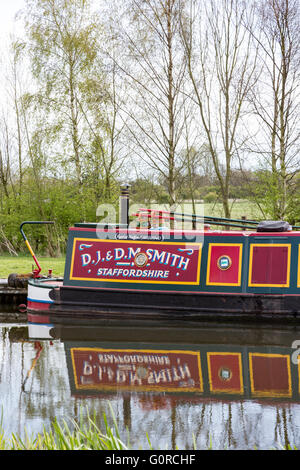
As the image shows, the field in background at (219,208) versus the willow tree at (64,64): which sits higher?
the willow tree at (64,64)

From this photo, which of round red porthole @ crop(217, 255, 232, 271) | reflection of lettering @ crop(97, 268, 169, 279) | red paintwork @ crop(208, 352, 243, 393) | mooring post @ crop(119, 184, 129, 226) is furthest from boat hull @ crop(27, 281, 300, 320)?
red paintwork @ crop(208, 352, 243, 393)

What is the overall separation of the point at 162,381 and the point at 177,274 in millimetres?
3649

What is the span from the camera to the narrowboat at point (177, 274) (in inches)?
381

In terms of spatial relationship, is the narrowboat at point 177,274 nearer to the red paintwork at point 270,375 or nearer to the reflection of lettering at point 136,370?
the red paintwork at point 270,375

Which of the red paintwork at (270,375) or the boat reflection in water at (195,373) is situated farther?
the red paintwork at (270,375)

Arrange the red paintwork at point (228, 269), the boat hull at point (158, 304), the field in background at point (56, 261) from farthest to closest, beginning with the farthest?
the field in background at point (56, 261) < the red paintwork at point (228, 269) < the boat hull at point (158, 304)

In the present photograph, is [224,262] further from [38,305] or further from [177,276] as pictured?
[38,305]

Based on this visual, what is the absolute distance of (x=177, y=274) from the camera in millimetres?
10062

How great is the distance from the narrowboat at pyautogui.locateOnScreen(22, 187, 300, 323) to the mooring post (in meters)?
0.02

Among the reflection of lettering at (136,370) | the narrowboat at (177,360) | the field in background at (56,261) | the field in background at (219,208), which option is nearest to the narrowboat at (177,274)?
the narrowboat at (177,360)

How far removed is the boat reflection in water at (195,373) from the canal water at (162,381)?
1 centimetres

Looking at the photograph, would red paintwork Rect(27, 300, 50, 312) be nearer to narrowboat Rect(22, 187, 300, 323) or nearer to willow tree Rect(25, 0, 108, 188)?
narrowboat Rect(22, 187, 300, 323)

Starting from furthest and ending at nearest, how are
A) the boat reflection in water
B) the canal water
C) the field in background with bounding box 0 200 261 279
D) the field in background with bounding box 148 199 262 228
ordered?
the field in background with bounding box 148 199 262 228
the field in background with bounding box 0 200 261 279
the boat reflection in water
the canal water

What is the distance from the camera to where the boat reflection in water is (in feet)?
16.8
